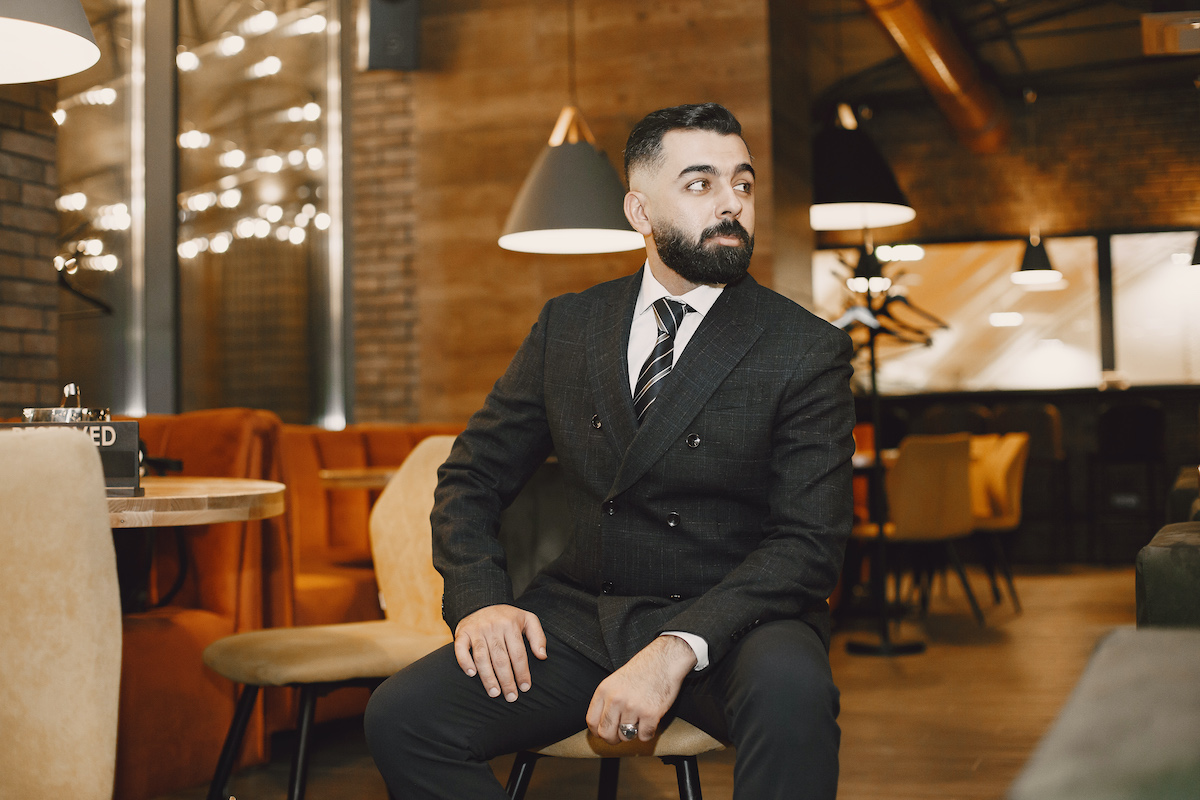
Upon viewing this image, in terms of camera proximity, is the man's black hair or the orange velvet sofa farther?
the orange velvet sofa

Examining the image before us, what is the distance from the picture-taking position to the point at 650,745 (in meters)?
1.45

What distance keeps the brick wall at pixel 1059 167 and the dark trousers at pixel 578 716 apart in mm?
8779

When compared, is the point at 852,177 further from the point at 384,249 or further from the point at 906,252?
the point at 906,252

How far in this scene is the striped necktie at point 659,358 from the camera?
163 centimetres

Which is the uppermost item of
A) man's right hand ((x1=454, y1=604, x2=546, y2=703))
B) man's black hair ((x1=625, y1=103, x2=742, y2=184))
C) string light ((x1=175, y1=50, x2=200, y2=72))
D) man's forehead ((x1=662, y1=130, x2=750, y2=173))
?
string light ((x1=175, y1=50, x2=200, y2=72))

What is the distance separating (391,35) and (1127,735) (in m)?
5.88

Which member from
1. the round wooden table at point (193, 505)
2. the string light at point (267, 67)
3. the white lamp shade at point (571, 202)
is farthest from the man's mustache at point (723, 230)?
the string light at point (267, 67)

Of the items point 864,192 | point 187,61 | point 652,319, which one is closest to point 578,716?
point 652,319

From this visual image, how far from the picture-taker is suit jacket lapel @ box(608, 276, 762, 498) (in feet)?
5.08

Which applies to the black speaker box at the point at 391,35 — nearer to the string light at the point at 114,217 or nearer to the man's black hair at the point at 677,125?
the string light at the point at 114,217

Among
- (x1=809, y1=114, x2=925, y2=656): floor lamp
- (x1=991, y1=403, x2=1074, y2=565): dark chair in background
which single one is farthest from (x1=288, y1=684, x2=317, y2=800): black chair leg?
(x1=991, y1=403, x2=1074, y2=565): dark chair in background

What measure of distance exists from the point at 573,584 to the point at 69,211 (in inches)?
143

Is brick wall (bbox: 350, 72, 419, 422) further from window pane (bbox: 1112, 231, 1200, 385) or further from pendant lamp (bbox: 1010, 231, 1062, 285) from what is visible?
window pane (bbox: 1112, 231, 1200, 385)

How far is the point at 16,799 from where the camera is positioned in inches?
43.9
